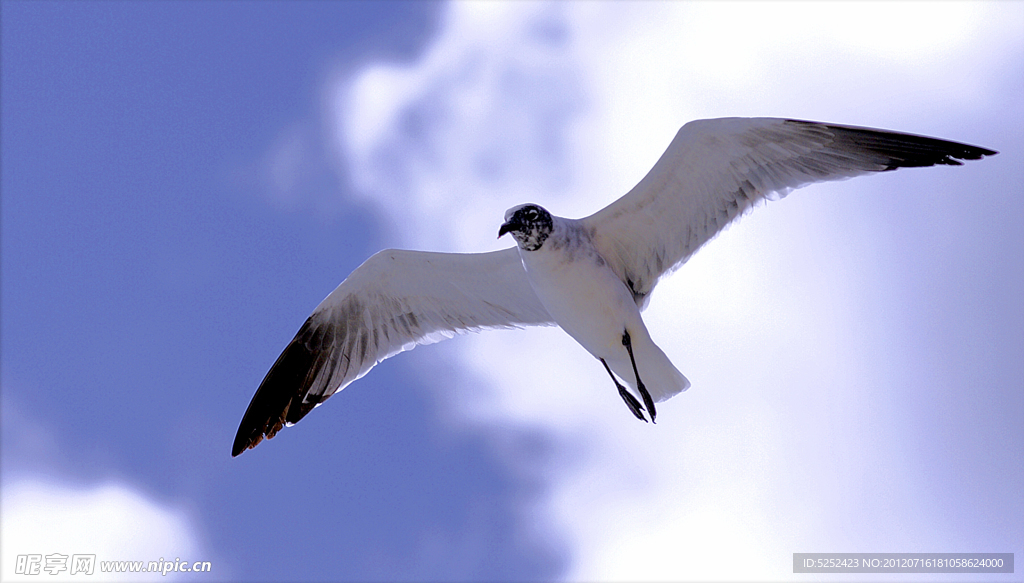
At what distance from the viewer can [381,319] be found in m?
6.80

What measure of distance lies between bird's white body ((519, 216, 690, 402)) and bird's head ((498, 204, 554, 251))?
5 centimetres

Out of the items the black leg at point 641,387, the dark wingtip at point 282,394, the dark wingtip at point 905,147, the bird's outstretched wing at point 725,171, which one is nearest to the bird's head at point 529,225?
the bird's outstretched wing at point 725,171

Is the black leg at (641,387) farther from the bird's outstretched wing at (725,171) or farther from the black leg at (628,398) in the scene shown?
the bird's outstretched wing at (725,171)

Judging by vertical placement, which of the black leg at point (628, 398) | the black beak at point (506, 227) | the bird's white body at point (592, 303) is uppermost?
the black beak at point (506, 227)

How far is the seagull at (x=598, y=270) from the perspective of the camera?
5.61 m

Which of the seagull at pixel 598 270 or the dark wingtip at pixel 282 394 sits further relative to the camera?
the dark wingtip at pixel 282 394

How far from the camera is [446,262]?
6367mm

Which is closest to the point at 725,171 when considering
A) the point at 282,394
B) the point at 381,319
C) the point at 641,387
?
the point at 641,387

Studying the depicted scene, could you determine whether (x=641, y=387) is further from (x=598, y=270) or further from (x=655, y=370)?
(x=598, y=270)

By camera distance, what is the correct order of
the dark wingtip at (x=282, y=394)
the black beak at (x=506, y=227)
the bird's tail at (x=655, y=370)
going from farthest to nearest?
the dark wingtip at (x=282, y=394) < the bird's tail at (x=655, y=370) < the black beak at (x=506, y=227)

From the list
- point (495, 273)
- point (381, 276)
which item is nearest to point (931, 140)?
point (495, 273)

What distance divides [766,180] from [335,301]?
10.1 feet

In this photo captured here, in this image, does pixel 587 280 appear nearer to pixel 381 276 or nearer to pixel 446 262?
pixel 446 262

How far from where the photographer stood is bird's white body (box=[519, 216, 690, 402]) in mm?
5602
